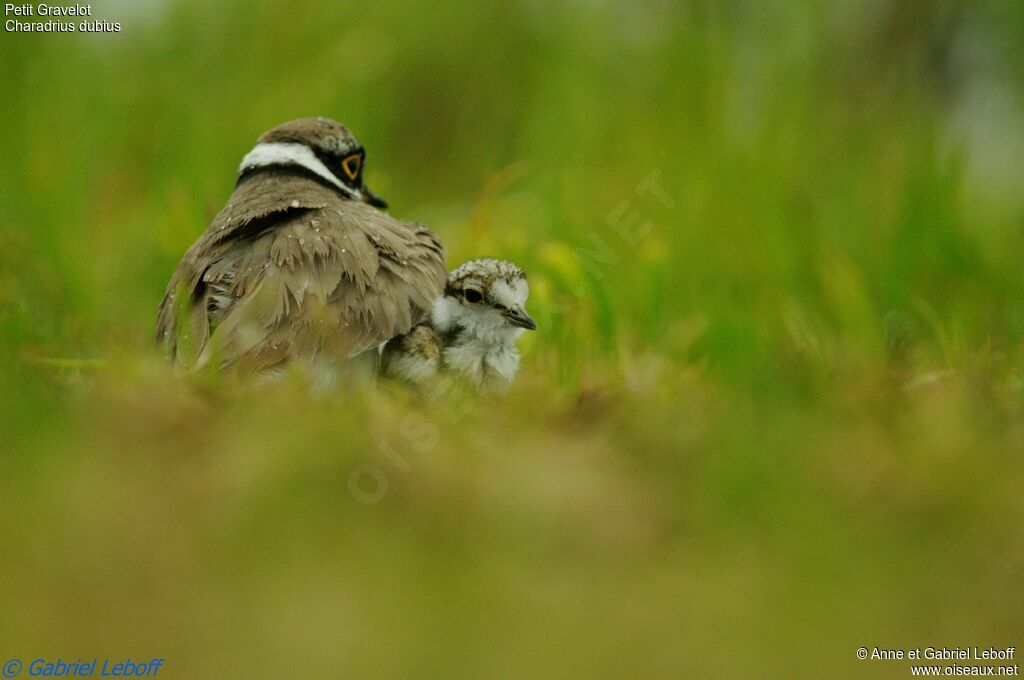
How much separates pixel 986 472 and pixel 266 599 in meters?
2.10

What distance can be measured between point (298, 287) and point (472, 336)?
28.0 inches

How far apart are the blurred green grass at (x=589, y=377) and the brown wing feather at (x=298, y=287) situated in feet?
0.89

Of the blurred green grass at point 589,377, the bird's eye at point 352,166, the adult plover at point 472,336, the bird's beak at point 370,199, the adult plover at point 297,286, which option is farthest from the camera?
the bird's beak at point 370,199

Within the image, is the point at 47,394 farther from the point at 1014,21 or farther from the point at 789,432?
the point at 1014,21

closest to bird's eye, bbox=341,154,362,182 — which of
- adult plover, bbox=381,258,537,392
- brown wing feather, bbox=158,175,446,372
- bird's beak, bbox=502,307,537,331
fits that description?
brown wing feather, bbox=158,175,446,372

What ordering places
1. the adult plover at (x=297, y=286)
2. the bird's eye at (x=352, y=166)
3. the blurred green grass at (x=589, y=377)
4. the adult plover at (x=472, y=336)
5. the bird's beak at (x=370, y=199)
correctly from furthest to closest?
the bird's beak at (x=370, y=199) < the bird's eye at (x=352, y=166) < the adult plover at (x=472, y=336) < the adult plover at (x=297, y=286) < the blurred green grass at (x=589, y=377)

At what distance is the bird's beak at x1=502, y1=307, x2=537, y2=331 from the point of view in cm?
511

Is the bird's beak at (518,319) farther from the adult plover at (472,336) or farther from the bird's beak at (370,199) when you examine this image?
the bird's beak at (370,199)

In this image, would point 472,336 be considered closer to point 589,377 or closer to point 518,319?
point 518,319

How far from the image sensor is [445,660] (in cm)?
309

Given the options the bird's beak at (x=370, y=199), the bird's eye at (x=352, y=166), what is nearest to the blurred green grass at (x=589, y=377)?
the bird's beak at (x=370, y=199)

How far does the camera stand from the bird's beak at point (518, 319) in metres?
5.11

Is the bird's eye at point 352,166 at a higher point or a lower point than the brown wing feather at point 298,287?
higher

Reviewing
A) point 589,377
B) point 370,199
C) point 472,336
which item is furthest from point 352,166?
point 589,377
